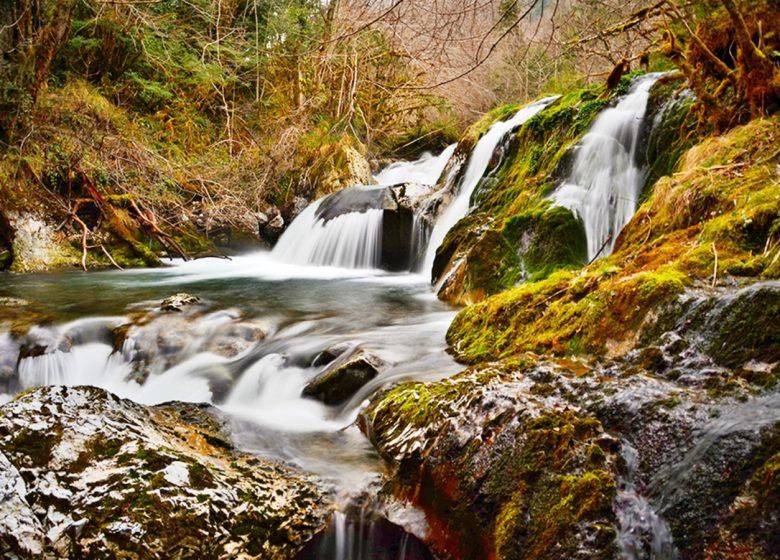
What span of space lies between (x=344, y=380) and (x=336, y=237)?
691cm

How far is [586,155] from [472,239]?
154 cm

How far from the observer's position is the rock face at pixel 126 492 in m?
1.88

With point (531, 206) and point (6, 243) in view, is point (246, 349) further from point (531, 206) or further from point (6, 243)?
point (6, 243)

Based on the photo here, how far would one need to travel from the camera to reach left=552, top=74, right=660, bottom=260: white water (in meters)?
5.18

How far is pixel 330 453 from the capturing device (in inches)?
112

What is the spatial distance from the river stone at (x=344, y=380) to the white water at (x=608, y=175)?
8.46 ft

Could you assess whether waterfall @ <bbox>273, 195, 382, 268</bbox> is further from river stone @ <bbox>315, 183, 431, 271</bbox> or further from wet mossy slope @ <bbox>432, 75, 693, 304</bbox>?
wet mossy slope @ <bbox>432, 75, 693, 304</bbox>

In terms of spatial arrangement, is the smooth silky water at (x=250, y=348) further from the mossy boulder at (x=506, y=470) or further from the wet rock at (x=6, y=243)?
the wet rock at (x=6, y=243)

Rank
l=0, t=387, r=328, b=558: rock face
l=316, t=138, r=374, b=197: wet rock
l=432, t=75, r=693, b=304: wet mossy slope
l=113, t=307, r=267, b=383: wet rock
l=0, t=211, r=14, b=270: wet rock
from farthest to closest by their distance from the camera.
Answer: l=316, t=138, r=374, b=197: wet rock, l=0, t=211, r=14, b=270: wet rock, l=432, t=75, r=693, b=304: wet mossy slope, l=113, t=307, r=267, b=383: wet rock, l=0, t=387, r=328, b=558: rock face

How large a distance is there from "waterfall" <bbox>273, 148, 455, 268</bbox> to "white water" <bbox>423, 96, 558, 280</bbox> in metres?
1.35

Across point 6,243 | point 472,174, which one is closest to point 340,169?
point 472,174

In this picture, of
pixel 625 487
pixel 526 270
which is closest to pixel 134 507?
pixel 625 487

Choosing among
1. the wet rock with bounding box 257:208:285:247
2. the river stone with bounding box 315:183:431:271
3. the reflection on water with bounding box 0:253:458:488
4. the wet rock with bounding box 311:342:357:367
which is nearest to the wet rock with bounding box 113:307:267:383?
the reflection on water with bounding box 0:253:458:488

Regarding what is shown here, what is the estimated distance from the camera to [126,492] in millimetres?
2033
